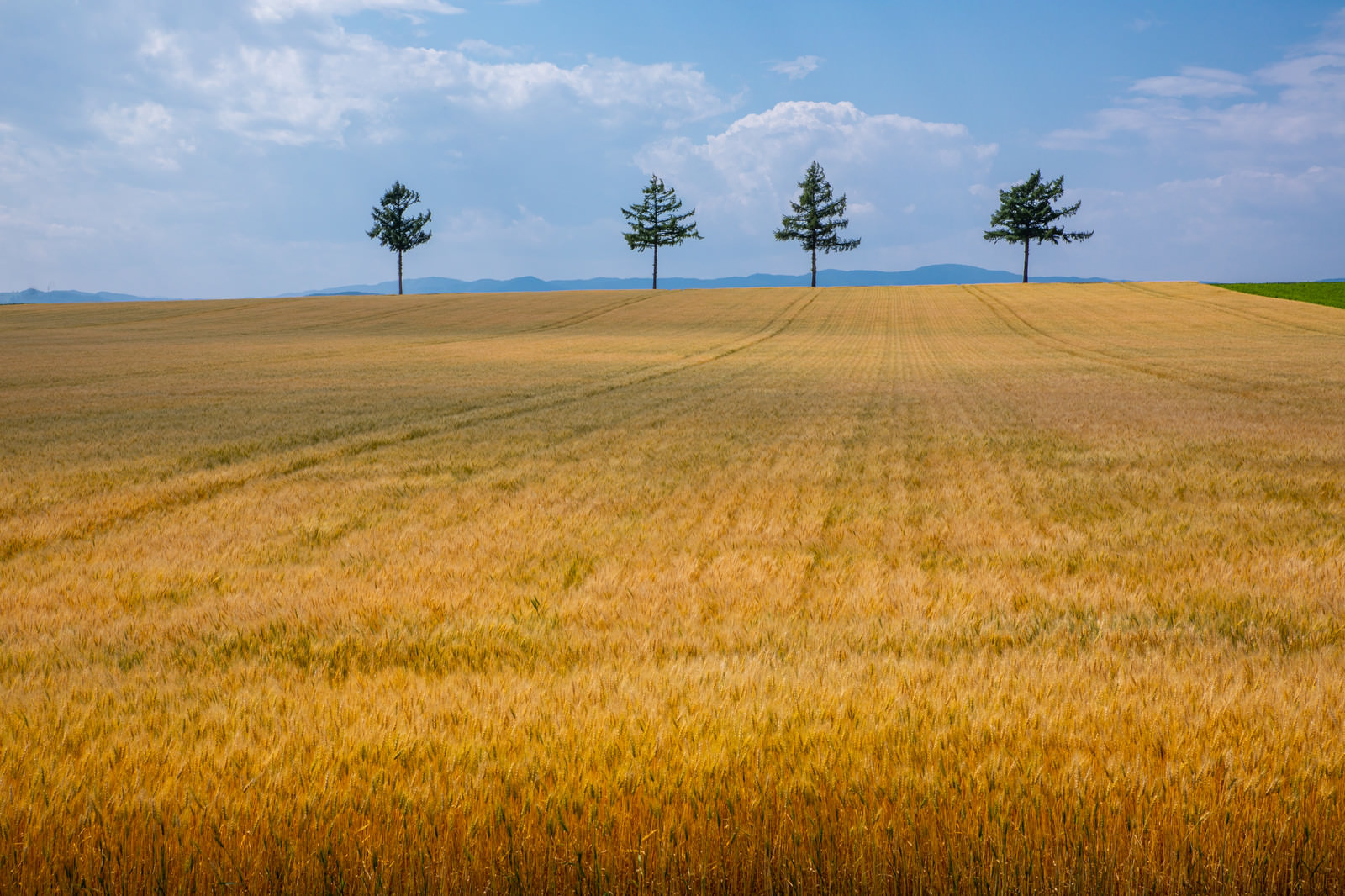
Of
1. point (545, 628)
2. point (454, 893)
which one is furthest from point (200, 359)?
point (454, 893)

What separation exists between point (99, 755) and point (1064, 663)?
15.4 feet

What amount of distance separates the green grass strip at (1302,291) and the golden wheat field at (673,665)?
74.3 metres

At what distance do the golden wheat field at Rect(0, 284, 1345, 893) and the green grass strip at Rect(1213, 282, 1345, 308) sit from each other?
7425 cm

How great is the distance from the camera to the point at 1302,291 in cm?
7900

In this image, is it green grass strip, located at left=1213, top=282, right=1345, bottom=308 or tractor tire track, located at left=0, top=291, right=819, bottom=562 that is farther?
green grass strip, located at left=1213, top=282, right=1345, bottom=308

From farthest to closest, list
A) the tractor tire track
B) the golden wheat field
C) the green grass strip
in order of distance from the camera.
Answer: the green grass strip < the tractor tire track < the golden wheat field

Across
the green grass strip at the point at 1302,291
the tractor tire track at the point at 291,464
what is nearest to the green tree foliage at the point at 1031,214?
the green grass strip at the point at 1302,291

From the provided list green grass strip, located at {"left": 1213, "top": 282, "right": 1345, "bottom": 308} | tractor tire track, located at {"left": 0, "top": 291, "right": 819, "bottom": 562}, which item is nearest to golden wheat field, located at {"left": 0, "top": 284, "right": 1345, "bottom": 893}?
tractor tire track, located at {"left": 0, "top": 291, "right": 819, "bottom": 562}

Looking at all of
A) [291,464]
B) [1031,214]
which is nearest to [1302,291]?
[1031,214]

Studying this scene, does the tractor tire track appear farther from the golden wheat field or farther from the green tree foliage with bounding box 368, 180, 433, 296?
the green tree foliage with bounding box 368, 180, 433, 296

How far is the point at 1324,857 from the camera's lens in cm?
265

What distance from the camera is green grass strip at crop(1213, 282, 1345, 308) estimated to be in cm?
7038

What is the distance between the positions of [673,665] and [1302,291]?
99162 mm

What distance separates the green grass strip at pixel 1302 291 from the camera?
70.4 metres
